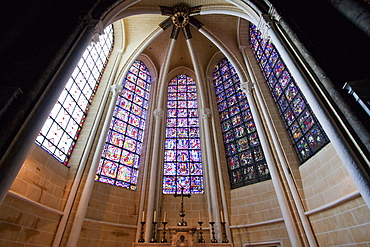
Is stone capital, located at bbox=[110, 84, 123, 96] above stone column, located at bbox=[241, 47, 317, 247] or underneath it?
above

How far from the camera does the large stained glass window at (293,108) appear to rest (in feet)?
17.1

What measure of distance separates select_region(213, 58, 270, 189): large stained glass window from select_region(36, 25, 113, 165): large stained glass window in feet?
16.8

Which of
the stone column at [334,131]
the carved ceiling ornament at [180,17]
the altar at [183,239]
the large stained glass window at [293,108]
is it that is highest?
the carved ceiling ornament at [180,17]

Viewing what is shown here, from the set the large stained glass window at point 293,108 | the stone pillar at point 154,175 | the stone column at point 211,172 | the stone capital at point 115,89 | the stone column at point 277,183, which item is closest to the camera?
the stone column at point 277,183

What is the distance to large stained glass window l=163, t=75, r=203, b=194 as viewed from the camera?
7.42 meters

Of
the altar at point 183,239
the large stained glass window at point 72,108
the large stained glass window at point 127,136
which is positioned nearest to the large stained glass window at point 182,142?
the large stained glass window at point 127,136

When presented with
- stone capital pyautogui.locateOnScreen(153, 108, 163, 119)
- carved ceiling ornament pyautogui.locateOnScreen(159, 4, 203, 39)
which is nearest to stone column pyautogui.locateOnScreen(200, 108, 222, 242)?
stone capital pyautogui.locateOnScreen(153, 108, 163, 119)

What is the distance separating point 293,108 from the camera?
6090 millimetres

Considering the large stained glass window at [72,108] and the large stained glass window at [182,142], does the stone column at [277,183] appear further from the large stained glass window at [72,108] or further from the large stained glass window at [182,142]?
the large stained glass window at [72,108]

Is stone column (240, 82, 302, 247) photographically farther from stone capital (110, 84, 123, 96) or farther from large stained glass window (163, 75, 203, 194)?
stone capital (110, 84, 123, 96)

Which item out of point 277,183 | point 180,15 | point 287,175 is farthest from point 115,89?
point 287,175

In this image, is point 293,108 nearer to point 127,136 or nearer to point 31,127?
point 127,136

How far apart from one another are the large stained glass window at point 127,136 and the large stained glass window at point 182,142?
3.72 feet

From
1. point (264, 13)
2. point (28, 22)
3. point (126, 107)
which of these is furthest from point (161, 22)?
point (28, 22)
